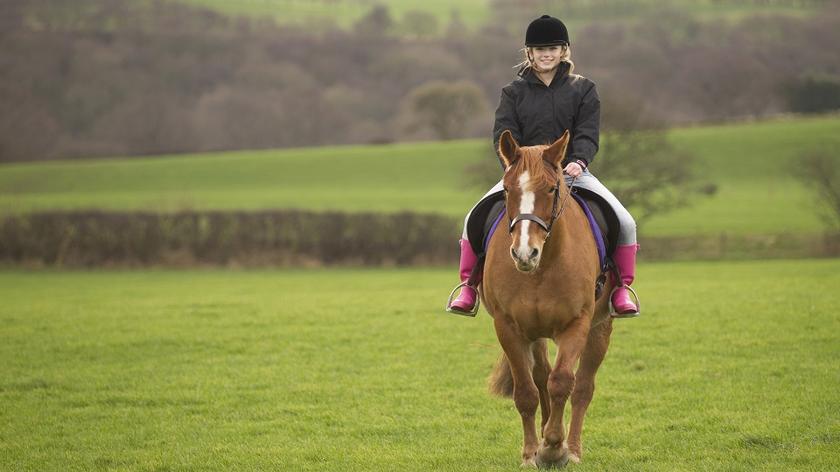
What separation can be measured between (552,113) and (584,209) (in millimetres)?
889

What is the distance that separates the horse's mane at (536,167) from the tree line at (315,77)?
77354 millimetres

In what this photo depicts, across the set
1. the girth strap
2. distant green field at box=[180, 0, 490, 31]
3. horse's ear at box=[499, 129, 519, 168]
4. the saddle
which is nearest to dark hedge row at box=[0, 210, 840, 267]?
the saddle

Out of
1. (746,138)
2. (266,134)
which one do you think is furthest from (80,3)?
(746,138)

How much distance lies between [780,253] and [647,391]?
32070 mm

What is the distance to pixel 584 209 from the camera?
7.90 metres

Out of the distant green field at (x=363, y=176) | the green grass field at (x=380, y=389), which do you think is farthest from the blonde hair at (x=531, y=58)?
the distant green field at (x=363, y=176)

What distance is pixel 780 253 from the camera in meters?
39.6

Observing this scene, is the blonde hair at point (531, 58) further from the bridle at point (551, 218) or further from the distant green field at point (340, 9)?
the distant green field at point (340, 9)

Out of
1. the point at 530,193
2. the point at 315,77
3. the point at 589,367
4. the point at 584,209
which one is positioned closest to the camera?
the point at 530,193

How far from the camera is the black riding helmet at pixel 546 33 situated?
7988mm

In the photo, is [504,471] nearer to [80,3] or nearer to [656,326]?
[656,326]

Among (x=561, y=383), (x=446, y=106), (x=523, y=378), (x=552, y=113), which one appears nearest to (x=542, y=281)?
(x=561, y=383)

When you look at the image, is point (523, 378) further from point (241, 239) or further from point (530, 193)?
point (241, 239)

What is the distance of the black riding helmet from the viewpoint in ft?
26.2
